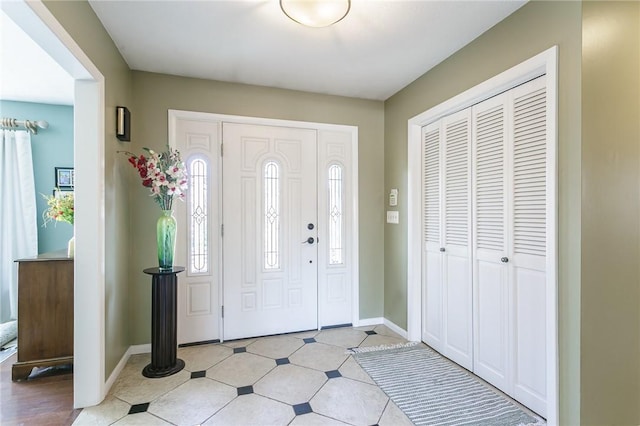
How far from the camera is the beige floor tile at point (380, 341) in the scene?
3.17 m

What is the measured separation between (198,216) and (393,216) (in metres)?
2.08

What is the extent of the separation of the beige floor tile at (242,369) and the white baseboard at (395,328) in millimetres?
1416

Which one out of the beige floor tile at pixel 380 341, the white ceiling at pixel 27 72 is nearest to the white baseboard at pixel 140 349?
the beige floor tile at pixel 380 341

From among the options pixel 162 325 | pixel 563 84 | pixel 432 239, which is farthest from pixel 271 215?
pixel 563 84

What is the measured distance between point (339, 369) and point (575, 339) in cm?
165

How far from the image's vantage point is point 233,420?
1.99m

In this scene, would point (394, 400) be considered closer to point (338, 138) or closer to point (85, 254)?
point (85, 254)

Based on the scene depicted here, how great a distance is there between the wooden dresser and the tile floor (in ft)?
1.89

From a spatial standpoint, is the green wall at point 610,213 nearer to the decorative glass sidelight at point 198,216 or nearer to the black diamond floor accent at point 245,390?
the black diamond floor accent at point 245,390

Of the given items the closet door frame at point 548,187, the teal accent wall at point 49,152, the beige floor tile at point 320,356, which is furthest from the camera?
the teal accent wall at point 49,152

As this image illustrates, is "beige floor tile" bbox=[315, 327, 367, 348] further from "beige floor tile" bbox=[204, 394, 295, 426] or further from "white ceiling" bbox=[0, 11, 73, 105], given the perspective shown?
"white ceiling" bbox=[0, 11, 73, 105]

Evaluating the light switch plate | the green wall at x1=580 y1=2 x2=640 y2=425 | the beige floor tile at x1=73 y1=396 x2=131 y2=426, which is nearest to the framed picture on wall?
the beige floor tile at x1=73 y1=396 x2=131 y2=426

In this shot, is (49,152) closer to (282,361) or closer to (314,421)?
(282,361)

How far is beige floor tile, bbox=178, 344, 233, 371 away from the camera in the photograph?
2.72 m
